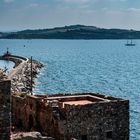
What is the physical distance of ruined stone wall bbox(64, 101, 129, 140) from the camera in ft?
104

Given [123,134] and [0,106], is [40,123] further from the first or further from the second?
[0,106]

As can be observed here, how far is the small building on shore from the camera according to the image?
3167 centimetres

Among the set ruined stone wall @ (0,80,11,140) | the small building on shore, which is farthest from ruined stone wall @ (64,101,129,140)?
ruined stone wall @ (0,80,11,140)

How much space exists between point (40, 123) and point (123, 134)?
5.94m

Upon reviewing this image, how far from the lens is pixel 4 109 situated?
22.8 m

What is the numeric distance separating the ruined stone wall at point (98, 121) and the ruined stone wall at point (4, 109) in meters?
9.01

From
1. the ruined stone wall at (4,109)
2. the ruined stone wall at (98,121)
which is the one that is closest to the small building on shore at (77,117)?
the ruined stone wall at (98,121)

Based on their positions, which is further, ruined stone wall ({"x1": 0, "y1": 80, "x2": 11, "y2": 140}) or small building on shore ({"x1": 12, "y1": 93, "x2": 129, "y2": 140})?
small building on shore ({"x1": 12, "y1": 93, "x2": 129, "y2": 140})

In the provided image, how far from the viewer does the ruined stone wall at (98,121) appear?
1248 inches

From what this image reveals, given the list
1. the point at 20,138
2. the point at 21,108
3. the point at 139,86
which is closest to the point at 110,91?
the point at 139,86

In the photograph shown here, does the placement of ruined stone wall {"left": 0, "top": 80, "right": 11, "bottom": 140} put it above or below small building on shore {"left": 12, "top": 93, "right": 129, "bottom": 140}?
above

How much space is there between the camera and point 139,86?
10788 cm

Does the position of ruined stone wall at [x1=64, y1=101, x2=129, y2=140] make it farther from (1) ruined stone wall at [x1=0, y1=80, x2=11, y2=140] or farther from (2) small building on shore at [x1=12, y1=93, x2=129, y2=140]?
(1) ruined stone wall at [x1=0, y1=80, x2=11, y2=140]

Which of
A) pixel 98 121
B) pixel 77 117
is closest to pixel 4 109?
pixel 77 117
